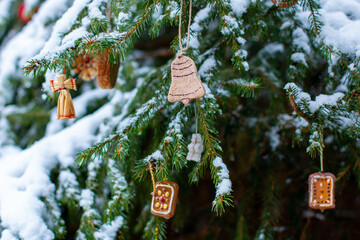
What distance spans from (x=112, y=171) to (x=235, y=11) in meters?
0.76

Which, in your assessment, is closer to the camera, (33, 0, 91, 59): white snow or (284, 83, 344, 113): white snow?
(284, 83, 344, 113): white snow

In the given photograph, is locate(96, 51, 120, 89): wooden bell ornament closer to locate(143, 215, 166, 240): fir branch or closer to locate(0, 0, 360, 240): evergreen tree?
locate(0, 0, 360, 240): evergreen tree

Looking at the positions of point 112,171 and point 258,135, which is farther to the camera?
point 258,135

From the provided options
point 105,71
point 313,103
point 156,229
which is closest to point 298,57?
point 313,103

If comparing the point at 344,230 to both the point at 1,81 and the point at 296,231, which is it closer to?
the point at 296,231

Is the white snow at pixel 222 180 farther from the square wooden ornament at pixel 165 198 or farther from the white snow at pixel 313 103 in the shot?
the white snow at pixel 313 103

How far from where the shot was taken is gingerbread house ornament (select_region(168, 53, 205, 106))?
93 cm

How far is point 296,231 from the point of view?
1669 mm

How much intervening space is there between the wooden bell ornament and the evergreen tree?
0.03 metres

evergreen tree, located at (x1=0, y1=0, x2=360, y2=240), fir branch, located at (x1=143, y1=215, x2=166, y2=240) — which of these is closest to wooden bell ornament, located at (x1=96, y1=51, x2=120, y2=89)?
evergreen tree, located at (x1=0, y1=0, x2=360, y2=240)

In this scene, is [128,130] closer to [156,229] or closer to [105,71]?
[105,71]

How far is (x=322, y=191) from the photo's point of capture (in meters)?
1.06

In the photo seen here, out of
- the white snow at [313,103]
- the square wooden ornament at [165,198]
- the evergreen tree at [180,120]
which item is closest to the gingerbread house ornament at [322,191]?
the evergreen tree at [180,120]

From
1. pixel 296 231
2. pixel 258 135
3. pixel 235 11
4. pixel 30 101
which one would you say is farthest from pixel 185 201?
pixel 30 101
